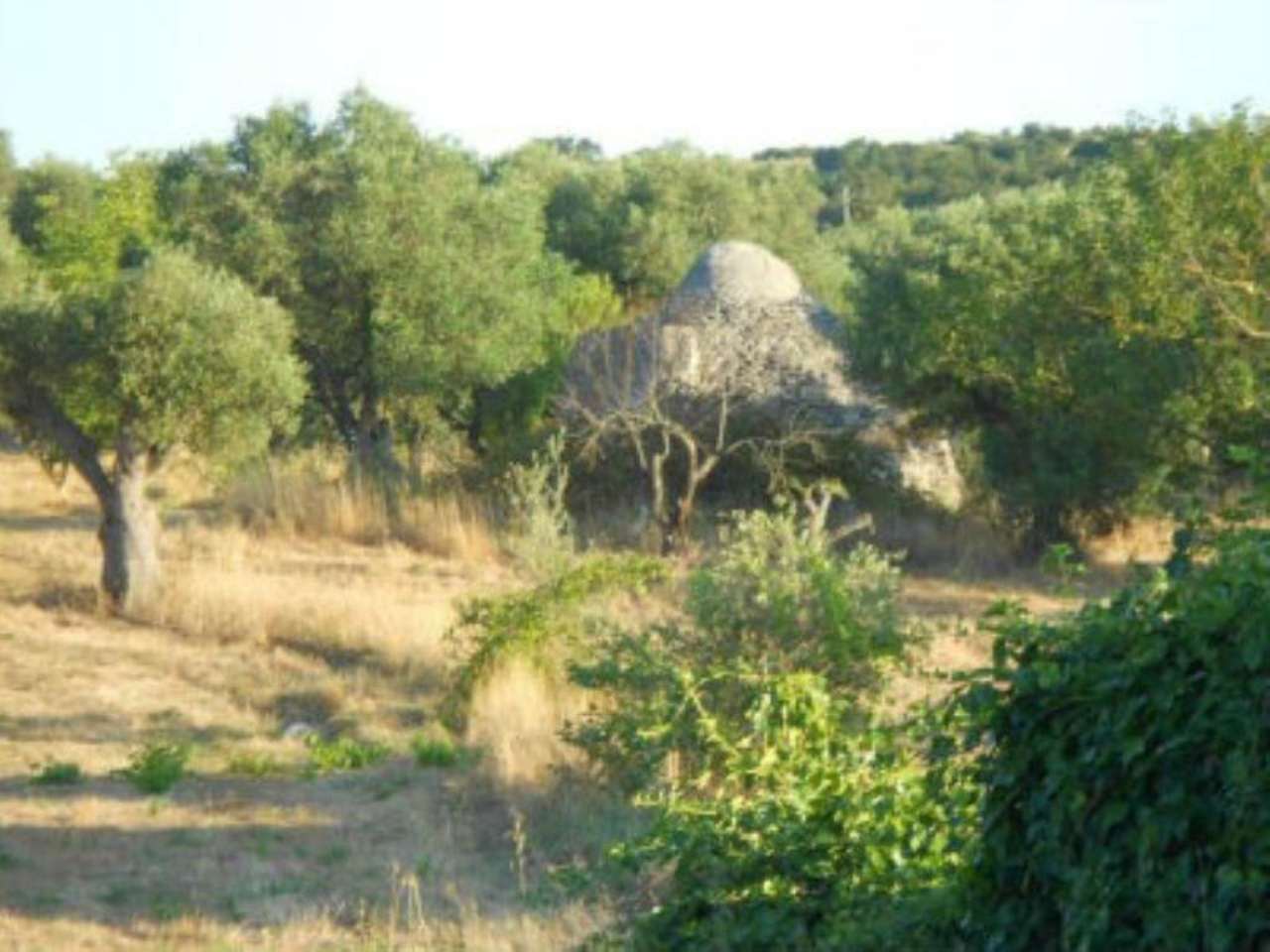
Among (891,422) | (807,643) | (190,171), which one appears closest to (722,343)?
(891,422)

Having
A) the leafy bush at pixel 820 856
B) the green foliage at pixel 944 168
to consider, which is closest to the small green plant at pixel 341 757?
the leafy bush at pixel 820 856

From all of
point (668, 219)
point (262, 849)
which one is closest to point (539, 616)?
point (262, 849)

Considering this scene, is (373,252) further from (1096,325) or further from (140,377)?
(1096,325)

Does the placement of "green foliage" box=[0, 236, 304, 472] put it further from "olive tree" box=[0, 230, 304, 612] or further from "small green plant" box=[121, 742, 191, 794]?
"small green plant" box=[121, 742, 191, 794]

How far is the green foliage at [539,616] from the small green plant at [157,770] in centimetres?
193

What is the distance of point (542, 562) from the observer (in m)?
13.4

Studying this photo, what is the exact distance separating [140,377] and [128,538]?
70.0 inches

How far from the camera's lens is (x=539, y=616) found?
1234 cm

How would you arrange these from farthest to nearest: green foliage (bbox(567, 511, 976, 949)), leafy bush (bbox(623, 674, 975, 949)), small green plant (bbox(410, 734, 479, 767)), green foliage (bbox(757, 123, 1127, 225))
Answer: green foliage (bbox(757, 123, 1127, 225)), small green plant (bbox(410, 734, 479, 767)), green foliage (bbox(567, 511, 976, 949)), leafy bush (bbox(623, 674, 975, 949))

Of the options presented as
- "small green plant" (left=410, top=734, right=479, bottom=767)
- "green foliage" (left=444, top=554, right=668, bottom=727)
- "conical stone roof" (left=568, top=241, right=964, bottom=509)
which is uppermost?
"conical stone roof" (left=568, top=241, right=964, bottom=509)

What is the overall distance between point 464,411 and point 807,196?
50.4 ft

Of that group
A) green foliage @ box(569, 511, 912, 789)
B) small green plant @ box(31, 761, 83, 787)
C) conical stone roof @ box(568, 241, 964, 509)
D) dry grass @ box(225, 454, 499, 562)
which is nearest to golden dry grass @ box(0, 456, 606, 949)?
small green plant @ box(31, 761, 83, 787)

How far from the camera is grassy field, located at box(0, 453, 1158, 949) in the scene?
29.0 ft

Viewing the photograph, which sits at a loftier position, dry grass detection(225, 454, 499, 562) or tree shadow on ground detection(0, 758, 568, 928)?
dry grass detection(225, 454, 499, 562)
